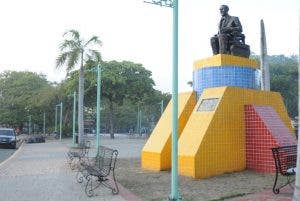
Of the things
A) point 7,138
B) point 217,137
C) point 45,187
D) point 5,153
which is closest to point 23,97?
point 7,138

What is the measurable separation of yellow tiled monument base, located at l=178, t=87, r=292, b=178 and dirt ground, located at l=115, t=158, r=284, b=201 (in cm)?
33

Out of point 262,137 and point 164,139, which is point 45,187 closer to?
point 164,139

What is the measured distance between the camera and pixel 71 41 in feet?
96.7

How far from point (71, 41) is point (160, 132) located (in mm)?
17045

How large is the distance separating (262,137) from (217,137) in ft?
4.33

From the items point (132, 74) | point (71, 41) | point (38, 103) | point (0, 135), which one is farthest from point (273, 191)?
point (38, 103)

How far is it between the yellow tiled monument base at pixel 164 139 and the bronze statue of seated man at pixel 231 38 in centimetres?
190

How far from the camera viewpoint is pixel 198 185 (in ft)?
33.8

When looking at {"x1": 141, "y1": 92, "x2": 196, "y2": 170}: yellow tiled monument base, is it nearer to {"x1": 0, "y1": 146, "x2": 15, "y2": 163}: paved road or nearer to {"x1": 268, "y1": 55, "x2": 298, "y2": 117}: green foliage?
{"x1": 0, "y1": 146, "x2": 15, "y2": 163}: paved road

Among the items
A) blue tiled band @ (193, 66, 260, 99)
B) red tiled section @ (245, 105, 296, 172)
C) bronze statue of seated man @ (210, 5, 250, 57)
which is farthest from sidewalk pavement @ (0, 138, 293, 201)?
bronze statue of seated man @ (210, 5, 250, 57)

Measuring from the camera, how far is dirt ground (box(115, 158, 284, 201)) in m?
9.00

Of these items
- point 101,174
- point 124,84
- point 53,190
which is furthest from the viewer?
point 124,84

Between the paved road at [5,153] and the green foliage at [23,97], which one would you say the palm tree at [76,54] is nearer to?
the paved road at [5,153]

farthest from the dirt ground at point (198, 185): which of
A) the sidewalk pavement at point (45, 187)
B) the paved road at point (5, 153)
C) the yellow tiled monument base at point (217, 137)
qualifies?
the paved road at point (5, 153)
